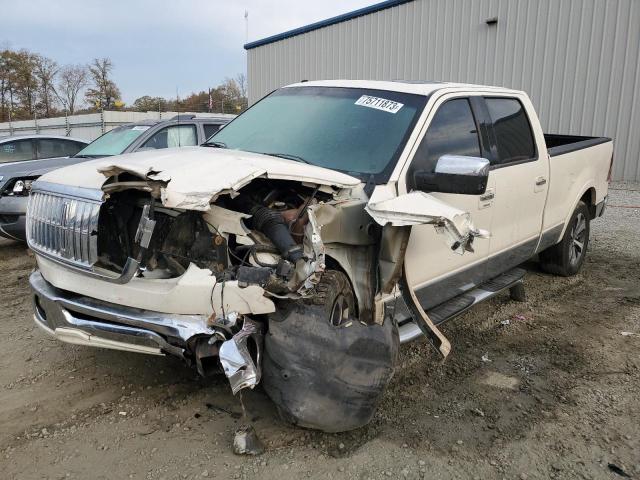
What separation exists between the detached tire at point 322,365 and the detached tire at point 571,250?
371 cm

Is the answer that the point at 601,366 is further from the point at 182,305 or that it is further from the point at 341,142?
the point at 182,305

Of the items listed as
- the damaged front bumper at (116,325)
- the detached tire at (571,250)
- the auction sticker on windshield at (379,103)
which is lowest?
the detached tire at (571,250)

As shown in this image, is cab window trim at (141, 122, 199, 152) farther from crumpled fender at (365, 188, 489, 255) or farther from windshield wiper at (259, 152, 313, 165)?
crumpled fender at (365, 188, 489, 255)

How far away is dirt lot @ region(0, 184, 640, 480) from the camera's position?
2701mm

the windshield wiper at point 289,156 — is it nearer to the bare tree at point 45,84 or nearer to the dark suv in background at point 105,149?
the dark suv in background at point 105,149

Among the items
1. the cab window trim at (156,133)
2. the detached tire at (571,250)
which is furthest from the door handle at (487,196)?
the cab window trim at (156,133)

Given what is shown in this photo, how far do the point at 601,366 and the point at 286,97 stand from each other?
123 inches

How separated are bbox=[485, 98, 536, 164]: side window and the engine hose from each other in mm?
2197

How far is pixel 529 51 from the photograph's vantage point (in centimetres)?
1260

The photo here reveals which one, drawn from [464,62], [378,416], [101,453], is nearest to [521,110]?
[378,416]

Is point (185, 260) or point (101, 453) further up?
point (185, 260)

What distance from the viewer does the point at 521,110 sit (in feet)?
15.9

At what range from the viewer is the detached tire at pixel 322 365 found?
269 centimetres

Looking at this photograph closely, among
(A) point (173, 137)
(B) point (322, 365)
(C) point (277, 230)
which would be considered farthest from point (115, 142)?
(B) point (322, 365)
